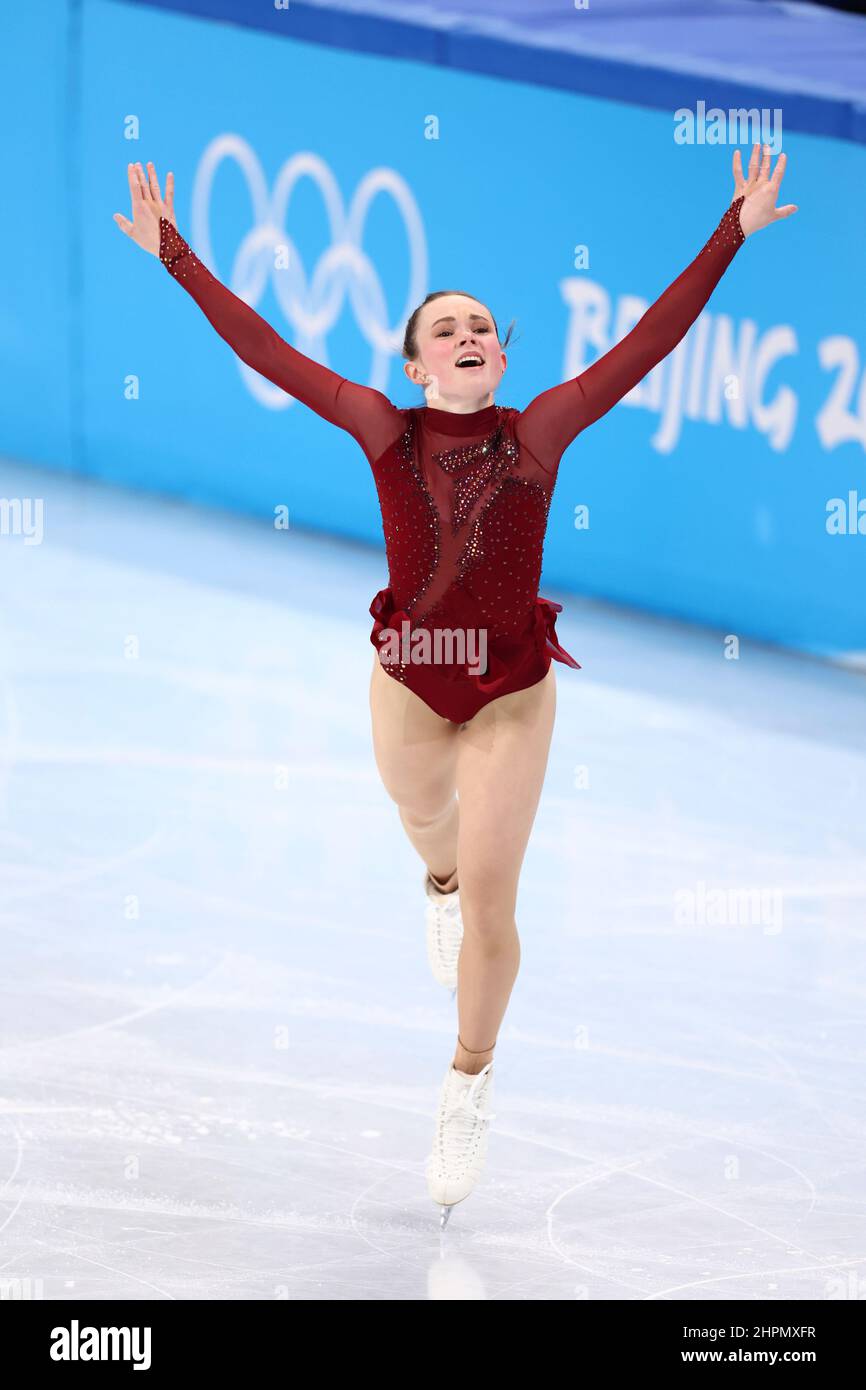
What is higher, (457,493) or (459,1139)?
(457,493)

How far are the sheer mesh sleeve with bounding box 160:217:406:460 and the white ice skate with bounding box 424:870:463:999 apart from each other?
123 centimetres

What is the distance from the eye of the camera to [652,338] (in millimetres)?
4020

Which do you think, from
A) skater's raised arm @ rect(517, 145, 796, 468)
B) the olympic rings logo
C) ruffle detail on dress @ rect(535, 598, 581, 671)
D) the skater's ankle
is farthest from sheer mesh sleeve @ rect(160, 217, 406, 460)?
the olympic rings logo

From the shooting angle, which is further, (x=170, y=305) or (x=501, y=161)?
(x=170, y=305)

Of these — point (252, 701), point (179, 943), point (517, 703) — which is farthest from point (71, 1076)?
point (252, 701)

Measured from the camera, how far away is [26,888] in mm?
5723

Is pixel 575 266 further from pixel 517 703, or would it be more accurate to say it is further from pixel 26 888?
pixel 517 703

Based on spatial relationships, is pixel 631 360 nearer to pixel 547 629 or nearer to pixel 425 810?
pixel 547 629

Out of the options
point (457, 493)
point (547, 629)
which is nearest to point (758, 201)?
point (457, 493)

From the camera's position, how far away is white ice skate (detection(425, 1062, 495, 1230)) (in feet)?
13.9

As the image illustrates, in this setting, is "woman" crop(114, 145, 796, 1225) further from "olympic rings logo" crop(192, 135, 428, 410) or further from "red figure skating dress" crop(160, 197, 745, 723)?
"olympic rings logo" crop(192, 135, 428, 410)

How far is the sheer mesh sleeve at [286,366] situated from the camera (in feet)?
13.6

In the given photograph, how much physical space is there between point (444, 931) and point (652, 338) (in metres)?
1.56

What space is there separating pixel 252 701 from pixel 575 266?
6.65ft
